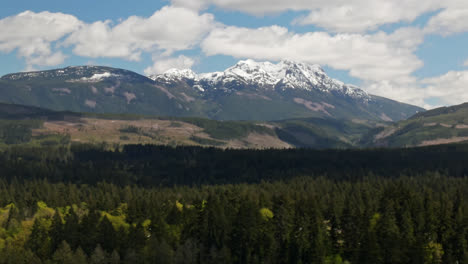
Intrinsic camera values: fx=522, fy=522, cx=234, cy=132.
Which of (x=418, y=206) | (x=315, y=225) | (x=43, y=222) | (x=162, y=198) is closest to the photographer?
(x=315, y=225)

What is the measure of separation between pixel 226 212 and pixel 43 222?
5032cm

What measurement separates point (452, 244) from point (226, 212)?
55486 millimetres

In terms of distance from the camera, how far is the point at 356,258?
119312 millimetres

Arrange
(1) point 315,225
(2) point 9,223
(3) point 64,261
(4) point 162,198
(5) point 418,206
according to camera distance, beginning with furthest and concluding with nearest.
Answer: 1. (4) point 162,198
2. (2) point 9,223
3. (5) point 418,206
4. (1) point 315,225
5. (3) point 64,261

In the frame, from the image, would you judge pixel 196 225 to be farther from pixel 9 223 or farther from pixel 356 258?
pixel 9 223

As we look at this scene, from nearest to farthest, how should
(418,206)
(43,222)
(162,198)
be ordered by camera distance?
(418,206) → (43,222) → (162,198)

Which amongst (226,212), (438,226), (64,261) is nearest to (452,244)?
(438,226)

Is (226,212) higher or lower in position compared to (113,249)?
higher

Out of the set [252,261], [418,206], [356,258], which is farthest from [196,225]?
[418,206]

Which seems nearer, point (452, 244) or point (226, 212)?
point (452, 244)

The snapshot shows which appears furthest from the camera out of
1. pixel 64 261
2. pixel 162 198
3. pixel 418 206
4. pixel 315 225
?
pixel 162 198

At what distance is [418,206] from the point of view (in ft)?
433

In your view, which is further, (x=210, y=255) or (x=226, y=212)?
(x=226, y=212)

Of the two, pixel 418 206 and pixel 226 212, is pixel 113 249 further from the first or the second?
pixel 418 206
